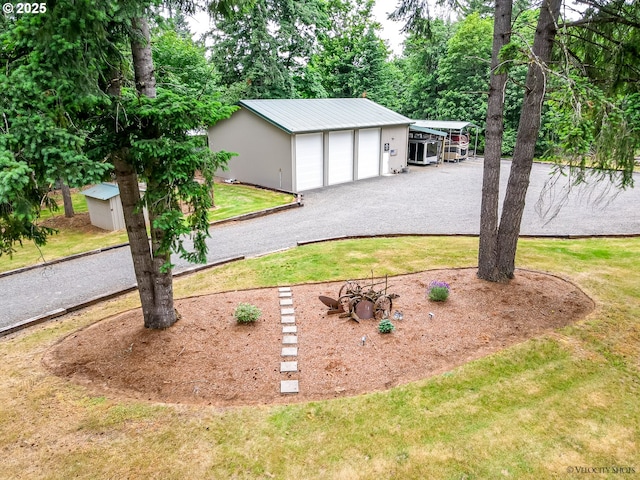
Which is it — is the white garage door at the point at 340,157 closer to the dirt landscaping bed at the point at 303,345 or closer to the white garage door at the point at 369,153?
the white garage door at the point at 369,153

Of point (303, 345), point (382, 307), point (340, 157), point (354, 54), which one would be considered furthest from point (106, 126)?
point (354, 54)

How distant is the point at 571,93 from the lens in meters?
4.98

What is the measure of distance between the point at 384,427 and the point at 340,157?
17.5 m

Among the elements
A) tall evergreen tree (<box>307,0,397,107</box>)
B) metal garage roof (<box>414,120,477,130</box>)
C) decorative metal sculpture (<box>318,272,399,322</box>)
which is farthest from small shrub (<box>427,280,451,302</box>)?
tall evergreen tree (<box>307,0,397,107</box>)

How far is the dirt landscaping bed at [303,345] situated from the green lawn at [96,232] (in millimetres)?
3289

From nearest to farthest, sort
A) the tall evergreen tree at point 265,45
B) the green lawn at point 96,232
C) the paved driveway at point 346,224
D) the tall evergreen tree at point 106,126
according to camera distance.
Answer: the tall evergreen tree at point 106,126 → the paved driveway at point 346,224 → the green lawn at point 96,232 → the tall evergreen tree at point 265,45

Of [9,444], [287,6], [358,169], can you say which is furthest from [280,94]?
[9,444]

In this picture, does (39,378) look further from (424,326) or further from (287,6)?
(287,6)

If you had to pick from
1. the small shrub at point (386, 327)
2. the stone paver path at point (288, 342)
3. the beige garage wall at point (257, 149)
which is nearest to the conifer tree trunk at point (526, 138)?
the small shrub at point (386, 327)

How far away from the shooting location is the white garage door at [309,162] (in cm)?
1895

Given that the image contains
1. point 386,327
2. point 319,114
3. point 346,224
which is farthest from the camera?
point 319,114

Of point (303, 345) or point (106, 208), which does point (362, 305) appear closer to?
point (303, 345)

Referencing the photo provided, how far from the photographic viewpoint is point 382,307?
278 inches

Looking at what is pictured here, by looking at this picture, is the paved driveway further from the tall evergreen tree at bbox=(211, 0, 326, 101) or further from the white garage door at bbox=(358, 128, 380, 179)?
the tall evergreen tree at bbox=(211, 0, 326, 101)
